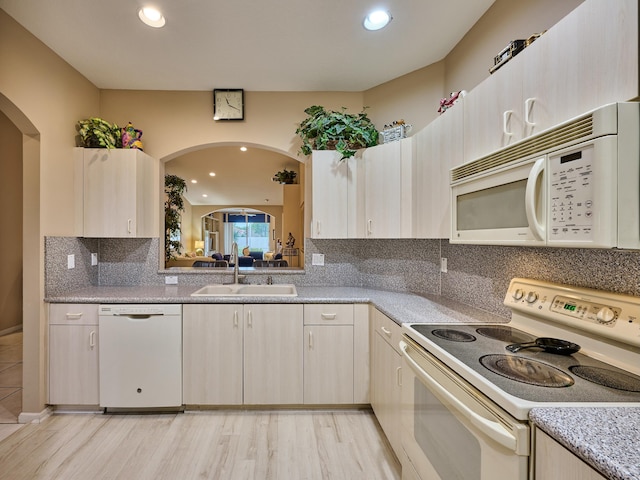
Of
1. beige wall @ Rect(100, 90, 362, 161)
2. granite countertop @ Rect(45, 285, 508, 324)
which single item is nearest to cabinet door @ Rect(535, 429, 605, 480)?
granite countertop @ Rect(45, 285, 508, 324)

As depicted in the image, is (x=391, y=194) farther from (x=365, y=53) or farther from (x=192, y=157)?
(x=192, y=157)

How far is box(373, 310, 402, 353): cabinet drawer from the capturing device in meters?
1.73

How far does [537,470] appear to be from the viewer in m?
0.75

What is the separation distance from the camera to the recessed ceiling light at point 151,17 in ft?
6.10

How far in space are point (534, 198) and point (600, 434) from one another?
0.67 meters

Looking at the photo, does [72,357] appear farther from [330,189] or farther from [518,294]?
[518,294]

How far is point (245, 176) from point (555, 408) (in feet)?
25.3

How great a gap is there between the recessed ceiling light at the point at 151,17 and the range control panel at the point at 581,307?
257 cm

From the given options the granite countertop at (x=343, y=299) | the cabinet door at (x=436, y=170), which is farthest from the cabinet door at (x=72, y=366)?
the cabinet door at (x=436, y=170)

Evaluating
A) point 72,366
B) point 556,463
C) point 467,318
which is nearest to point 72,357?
point 72,366

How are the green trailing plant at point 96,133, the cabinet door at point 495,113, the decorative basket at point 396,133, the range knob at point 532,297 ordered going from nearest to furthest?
1. the cabinet door at point 495,113
2. the range knob at point 532,297
3. the decorative basket at point 396,133
4. the green trailing plant at point 96,133

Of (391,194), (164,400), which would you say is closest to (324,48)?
(391,194)

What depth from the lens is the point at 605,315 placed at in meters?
1.05

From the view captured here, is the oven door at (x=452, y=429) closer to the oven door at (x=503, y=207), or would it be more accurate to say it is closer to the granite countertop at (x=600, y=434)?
the granite countertop at (x=600, y=434)
